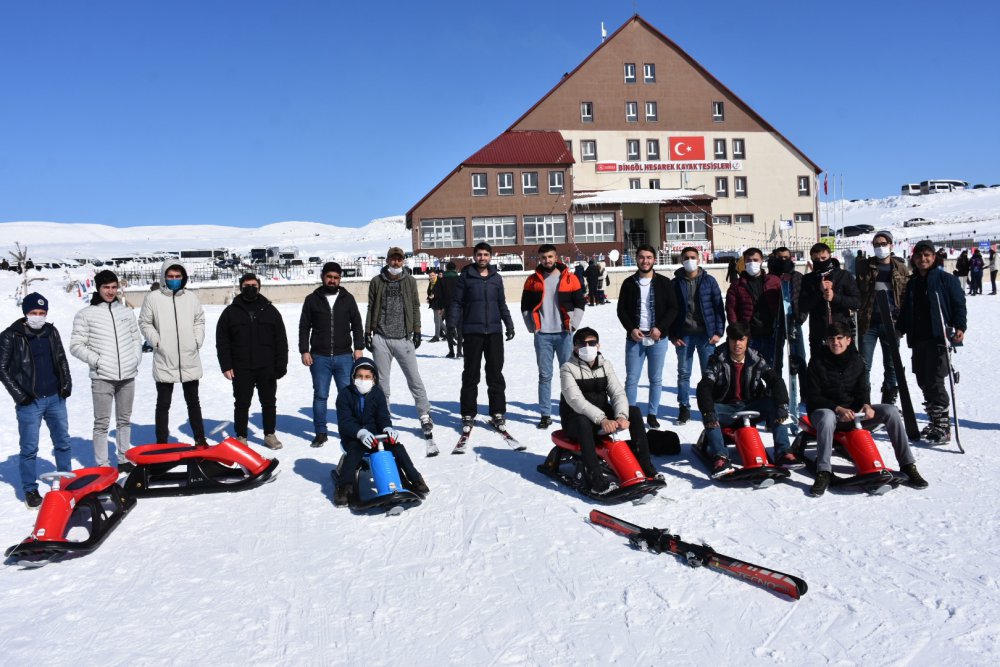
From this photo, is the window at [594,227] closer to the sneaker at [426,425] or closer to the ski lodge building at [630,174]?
the ski lodge building at [630,174]

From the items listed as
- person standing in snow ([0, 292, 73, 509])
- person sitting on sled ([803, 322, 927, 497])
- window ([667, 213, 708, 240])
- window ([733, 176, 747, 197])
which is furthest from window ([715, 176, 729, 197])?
person standing in snow ([0, 292, 73, 509])

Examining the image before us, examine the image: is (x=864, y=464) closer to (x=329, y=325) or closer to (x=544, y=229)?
(x=329, y=325)

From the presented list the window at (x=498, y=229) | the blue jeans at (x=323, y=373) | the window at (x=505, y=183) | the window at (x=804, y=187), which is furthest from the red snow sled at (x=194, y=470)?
the window at (x=804, y=187)

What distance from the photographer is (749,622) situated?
3.72 metres

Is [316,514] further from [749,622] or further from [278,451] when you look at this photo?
[749,622]

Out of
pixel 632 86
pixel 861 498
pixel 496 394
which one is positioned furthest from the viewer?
pixel 632 86

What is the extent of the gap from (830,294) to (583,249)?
35.3m

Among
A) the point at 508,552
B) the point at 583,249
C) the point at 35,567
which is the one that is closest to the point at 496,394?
the point at 508,552

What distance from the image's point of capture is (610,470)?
6094mm

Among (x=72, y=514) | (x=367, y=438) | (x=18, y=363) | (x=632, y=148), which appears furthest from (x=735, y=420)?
(x=632, y=148)

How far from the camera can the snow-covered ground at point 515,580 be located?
11.8 ft

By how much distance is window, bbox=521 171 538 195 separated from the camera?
139ft

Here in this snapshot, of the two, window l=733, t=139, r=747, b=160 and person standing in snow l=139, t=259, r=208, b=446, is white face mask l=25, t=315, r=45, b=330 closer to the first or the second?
person standing in snow l=139, t=259, r=208, b=446

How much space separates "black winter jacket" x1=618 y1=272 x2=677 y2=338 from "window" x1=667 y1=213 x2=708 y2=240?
37.4 m
